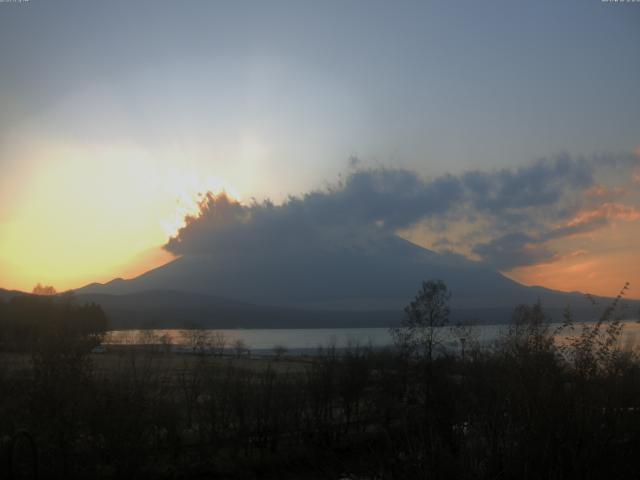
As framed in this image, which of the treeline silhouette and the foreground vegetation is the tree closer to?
the foreground vegetation

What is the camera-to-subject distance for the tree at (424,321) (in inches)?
1287

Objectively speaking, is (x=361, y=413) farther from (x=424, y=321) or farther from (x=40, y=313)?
(x=40, y=313)

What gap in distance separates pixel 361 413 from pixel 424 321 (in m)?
6.48

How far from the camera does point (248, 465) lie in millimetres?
23625

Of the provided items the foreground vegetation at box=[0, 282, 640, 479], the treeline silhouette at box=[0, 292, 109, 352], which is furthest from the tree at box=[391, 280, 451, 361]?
the treeline silhouette at box=[0, 292, 109, 352]

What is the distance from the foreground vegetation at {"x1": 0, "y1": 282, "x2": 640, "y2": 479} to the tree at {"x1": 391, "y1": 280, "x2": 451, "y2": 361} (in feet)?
0.33

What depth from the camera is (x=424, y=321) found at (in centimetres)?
3378

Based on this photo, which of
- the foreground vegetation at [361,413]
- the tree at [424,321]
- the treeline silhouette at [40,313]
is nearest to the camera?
the foreground vegetation at [361,413]

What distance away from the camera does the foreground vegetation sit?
7832 mm

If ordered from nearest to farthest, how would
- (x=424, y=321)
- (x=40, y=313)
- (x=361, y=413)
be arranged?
(x=361, y=413) < (x=424, y=321) < (x=40, y=313)

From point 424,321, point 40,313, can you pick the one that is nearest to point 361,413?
point 424,321

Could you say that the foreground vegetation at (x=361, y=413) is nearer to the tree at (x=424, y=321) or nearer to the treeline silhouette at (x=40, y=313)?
the tree at (x=424, y=321)

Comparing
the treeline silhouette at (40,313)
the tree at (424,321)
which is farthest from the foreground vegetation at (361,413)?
the treeline silhouette at (40,313)

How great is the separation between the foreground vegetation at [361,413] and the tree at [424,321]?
0.10m
